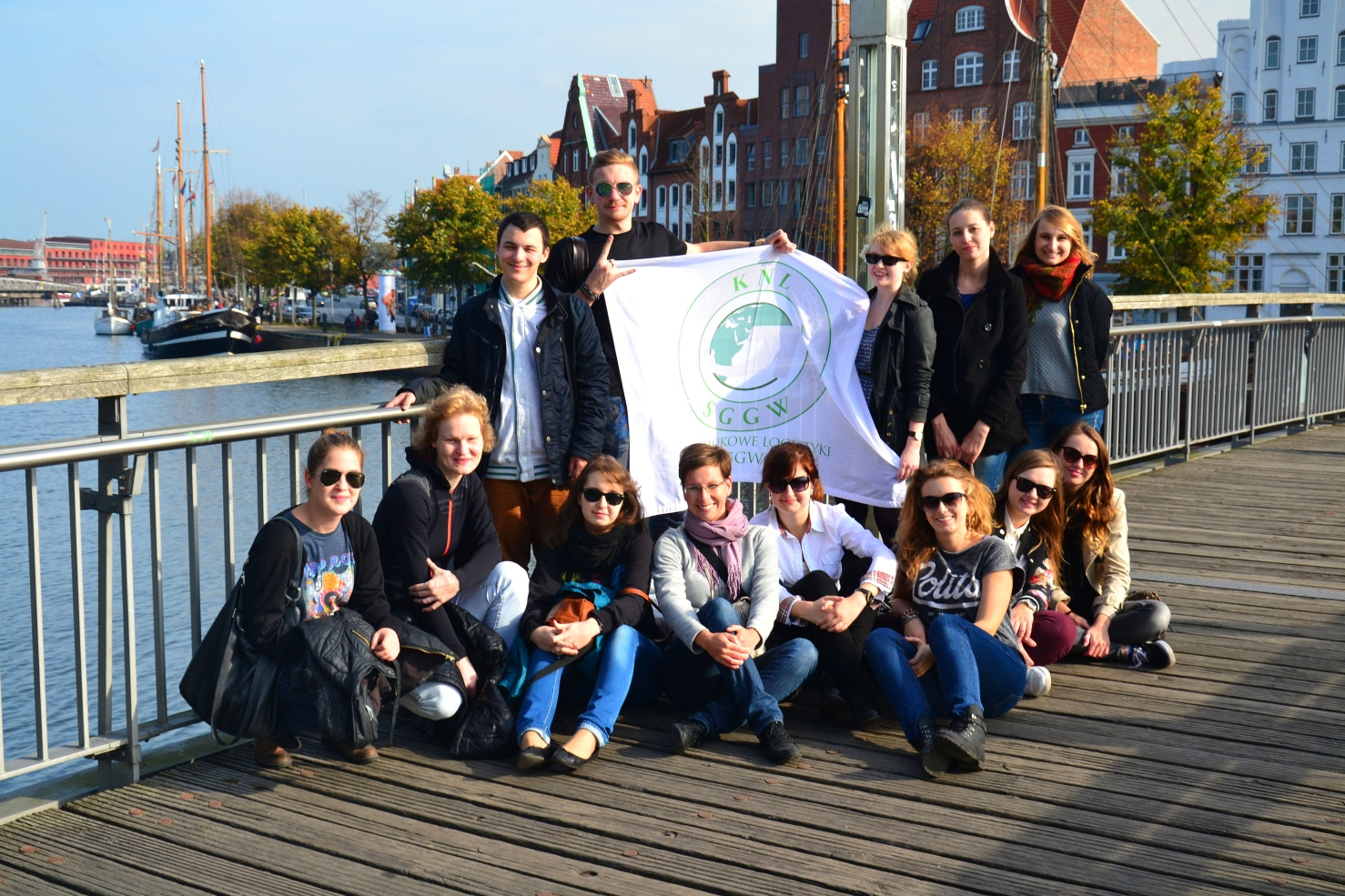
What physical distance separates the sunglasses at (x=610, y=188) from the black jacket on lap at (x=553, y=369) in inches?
23.8

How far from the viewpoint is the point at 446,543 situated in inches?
186

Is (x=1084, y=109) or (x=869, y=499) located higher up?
(x=1084, y=109)

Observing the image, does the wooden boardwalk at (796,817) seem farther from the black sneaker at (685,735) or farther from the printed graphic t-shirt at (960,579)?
the printed graphic t-shirt at (960,579)

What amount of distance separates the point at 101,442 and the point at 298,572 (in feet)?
2.40

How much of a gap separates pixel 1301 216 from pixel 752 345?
208ft

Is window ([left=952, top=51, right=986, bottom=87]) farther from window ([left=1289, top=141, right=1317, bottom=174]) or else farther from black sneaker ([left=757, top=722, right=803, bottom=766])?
black sneaker ([left=757, top=722, right=803, bottom=766])

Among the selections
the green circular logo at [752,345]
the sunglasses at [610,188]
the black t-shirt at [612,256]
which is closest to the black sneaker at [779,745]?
the black t-shirt at [612,256]

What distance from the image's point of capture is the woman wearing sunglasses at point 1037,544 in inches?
204

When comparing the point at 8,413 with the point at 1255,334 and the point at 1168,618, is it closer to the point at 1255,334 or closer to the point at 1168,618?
the point at 1255,334

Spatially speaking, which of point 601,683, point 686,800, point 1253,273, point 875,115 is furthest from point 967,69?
point 686,800

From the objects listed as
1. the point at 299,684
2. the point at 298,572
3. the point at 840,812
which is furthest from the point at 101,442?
the point at 840,812

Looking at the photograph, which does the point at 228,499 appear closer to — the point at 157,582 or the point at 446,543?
the point at 157,582

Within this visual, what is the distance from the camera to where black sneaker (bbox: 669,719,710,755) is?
14.6ft

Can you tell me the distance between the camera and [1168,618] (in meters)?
5.57
